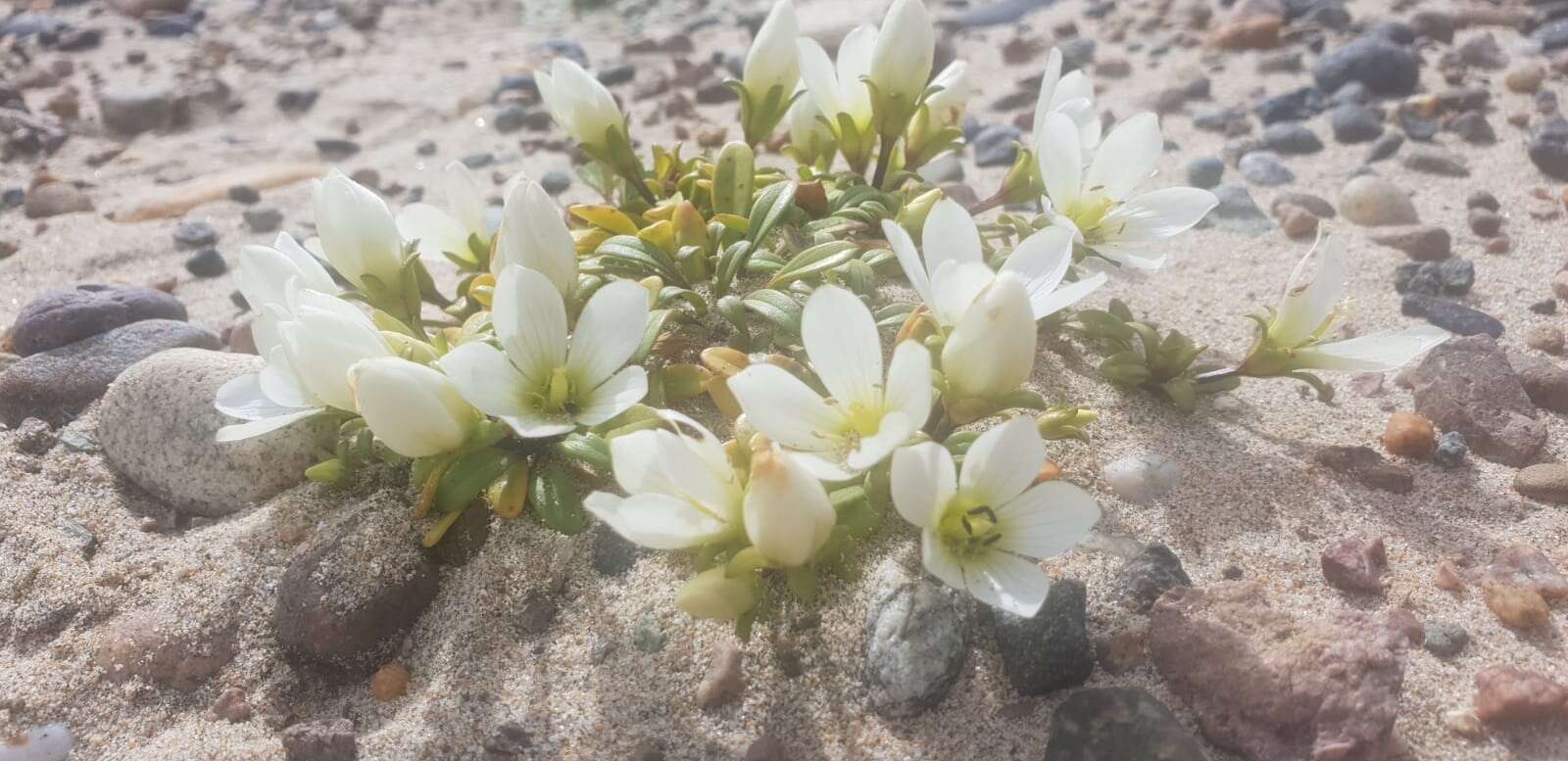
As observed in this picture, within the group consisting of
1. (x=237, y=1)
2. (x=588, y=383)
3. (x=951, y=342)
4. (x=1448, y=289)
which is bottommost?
(x=237, y=1)

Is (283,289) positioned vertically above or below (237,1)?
above

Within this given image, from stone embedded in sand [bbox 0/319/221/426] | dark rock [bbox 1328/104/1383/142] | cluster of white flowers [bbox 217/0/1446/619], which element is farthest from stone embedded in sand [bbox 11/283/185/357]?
dark rock [bbox 1328/104/1383/142]

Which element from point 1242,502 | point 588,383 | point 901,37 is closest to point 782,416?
point 588,383

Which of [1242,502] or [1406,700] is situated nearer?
Result: [1406,700]

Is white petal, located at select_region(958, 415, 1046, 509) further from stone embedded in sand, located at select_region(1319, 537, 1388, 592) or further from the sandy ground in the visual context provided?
stone embedded in sand, located at select_region(1319, 537, 1388, 592)

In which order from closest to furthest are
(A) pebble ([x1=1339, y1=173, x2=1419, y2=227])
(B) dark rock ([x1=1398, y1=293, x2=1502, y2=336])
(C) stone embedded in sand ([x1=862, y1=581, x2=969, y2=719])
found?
(C) stone embedded in sand ([x1=862, y1=581, x2=969, y2=719])
(B) dark rock ([x1=1398, y1=293, x2=1502, y2=336])
(A) pebble ([x1=1339, y1=173, x2=1419, y2=227])

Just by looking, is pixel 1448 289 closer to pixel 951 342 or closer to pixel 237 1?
pixel 951 342

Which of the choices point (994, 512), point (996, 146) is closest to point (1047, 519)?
point (994, 512)
